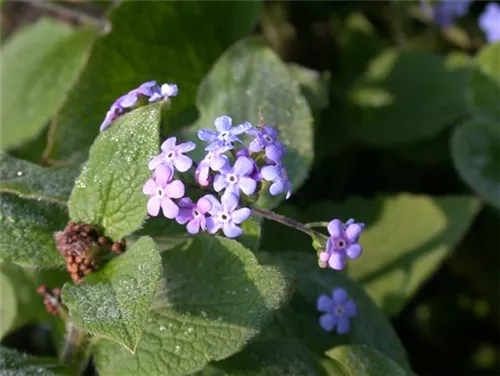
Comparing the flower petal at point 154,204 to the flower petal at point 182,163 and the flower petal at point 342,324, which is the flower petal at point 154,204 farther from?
the flower petal at point 342,324

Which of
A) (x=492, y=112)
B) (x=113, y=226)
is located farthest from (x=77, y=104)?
(x=492, y=112)

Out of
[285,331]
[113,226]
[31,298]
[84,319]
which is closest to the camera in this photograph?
[84,319]

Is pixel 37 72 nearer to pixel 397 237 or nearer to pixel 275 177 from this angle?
pixel 397 237

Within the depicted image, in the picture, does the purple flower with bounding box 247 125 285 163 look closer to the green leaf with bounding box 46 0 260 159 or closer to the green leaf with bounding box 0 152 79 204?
the green leaf with bounding box 0 152 79 204

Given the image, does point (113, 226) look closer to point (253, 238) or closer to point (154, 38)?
point (253, 238)

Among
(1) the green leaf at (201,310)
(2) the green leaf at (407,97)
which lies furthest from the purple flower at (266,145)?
(2) the green leaf at (407,97)

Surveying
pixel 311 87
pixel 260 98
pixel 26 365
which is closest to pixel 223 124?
pixel 260 98

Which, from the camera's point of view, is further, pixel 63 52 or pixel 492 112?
pixel 63 52

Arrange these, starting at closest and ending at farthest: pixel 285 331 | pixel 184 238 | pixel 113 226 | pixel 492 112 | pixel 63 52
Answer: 1. pixel 113 226
2. pixel 184 238
3. pixel 285 331
4. pixel 492 112
5. pixel 63 52
